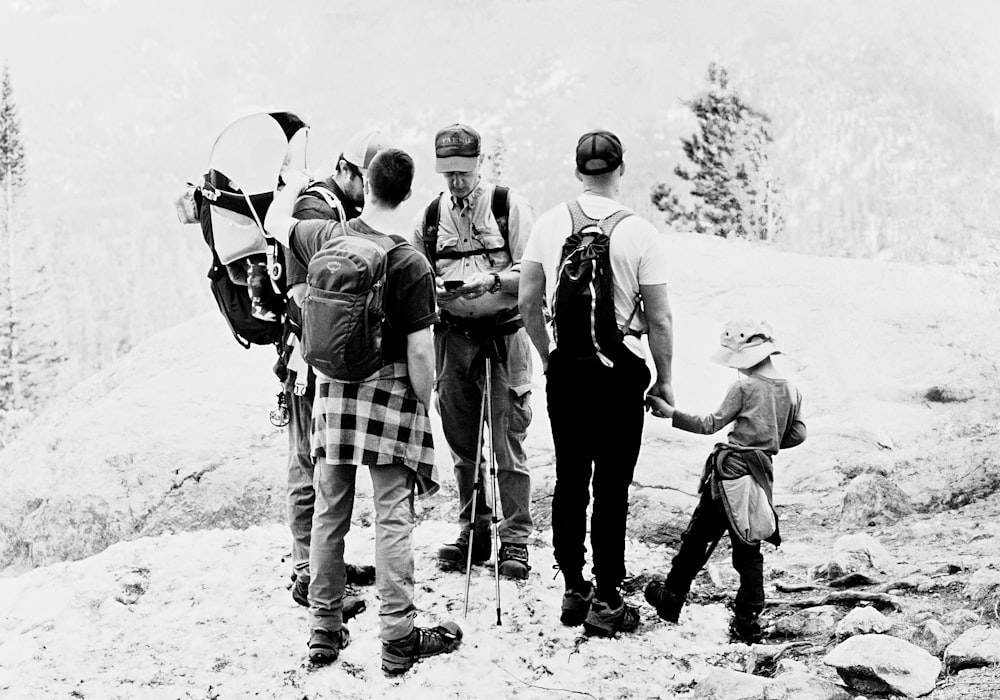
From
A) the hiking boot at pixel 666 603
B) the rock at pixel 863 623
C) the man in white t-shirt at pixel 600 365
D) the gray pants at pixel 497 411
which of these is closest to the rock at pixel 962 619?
the rock at pixel 863 623

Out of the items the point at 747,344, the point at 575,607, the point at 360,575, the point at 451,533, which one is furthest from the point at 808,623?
the point at 451,533

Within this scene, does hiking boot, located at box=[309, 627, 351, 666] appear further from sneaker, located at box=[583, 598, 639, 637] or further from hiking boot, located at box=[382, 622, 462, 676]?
sneaker, located at box=[583, 598, 639, 637]

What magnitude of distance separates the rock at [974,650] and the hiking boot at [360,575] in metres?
3.14

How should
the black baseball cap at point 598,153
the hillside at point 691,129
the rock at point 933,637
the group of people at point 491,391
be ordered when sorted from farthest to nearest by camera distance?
the hillside at point 691,129, the black baseball cap at point 598,153, the group of people at point 491,391, the rock at point 933,637

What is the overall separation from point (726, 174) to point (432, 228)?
30012 mm

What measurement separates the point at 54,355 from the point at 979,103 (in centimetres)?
9744

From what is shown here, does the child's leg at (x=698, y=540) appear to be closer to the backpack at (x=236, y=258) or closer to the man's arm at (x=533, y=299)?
the man's arm at (x=533, y=299)

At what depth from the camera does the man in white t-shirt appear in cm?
444

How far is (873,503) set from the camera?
668 cm

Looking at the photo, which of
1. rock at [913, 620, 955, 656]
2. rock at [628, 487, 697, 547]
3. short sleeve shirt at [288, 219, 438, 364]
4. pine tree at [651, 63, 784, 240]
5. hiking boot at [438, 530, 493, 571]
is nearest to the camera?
rock at [913, 620, 955, 656]

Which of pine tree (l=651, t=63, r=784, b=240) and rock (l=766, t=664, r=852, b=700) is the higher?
pine tree (l=651, t=63, r=784, b=240)

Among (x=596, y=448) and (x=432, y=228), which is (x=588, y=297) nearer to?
(x=596, y=448)

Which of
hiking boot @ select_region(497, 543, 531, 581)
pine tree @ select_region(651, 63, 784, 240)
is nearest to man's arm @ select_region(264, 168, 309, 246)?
hiking boot @ select_region(497, 543, 531, 581)

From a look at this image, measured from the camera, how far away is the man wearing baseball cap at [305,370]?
15.9 ft
